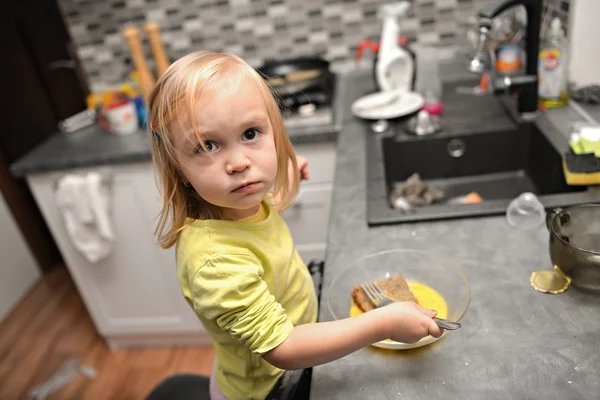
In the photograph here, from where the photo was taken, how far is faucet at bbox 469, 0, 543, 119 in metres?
1.24

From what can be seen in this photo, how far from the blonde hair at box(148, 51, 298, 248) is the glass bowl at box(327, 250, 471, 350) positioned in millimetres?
240

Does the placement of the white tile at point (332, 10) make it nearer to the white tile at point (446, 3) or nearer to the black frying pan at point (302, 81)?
the black frying pan at point (302, 81)

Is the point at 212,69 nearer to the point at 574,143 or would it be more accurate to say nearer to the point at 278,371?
the point at 278,371

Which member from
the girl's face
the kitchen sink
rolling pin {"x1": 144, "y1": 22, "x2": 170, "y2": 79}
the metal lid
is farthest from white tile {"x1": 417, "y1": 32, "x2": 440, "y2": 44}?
the girl's face

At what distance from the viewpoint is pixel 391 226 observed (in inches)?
40.9

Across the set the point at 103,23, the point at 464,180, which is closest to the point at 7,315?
the point at 103,23

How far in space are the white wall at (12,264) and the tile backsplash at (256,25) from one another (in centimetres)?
108

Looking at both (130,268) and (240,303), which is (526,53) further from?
(130,268)

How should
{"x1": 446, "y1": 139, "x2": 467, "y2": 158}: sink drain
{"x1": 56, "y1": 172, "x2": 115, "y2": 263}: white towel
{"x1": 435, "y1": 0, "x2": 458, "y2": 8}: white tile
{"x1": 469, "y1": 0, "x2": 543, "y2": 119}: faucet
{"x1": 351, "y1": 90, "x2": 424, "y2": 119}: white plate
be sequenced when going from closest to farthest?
{"x1": 469, "y1": 0, "x2": 543, "y2": 119}: faucet < {"x1": 446, "y1": 139, "x2": 467, "y2": 158}: sink drain < {"x1": 351, "y1": 90, "x2": 424, "y2": 119}: white plate < {"x1": 56, "y1": 172, "x2": 115, "y2": 263}: white towel < {"x1": 435, "y1": 0, "x2": 458, "y2": 8}: white tile

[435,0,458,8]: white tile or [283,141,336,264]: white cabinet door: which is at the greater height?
[435,0,458,8]: white tile

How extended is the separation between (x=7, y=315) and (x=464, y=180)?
2.41 meters

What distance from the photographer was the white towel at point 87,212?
1.77 metres

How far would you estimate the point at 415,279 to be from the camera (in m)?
0.89

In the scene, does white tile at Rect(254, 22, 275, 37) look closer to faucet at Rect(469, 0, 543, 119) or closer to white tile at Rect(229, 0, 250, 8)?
white tile at Rect(229, 0, 250, 8)
